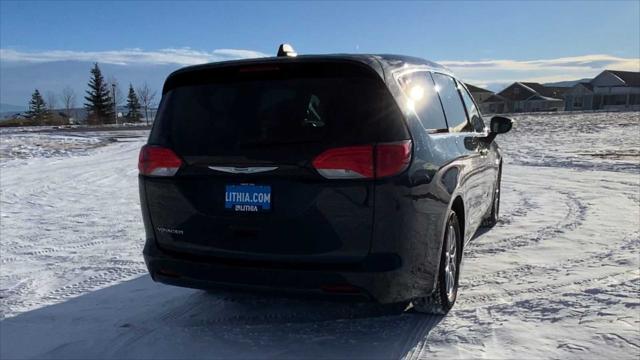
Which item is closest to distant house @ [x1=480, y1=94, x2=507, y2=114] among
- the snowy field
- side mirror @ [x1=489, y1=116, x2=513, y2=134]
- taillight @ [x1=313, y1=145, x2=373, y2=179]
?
the snowy field

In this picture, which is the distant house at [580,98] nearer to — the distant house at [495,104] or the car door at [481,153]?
the distant house at [495,104]

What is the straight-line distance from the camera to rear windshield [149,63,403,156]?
2943 millimetres

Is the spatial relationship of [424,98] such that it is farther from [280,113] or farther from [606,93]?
[606,93]

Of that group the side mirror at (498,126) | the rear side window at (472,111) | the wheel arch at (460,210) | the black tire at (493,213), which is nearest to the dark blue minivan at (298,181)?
the wheel arch at (460,210)

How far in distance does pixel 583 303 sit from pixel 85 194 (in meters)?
8.17

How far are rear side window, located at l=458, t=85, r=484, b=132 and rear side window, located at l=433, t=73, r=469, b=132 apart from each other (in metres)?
0.21

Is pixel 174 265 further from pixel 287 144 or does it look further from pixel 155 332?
pixel 287 144

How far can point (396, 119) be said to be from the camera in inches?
119

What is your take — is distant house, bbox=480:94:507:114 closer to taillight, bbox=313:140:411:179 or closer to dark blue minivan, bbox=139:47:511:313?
→ dark blue minivan, bbox=139:47:511:313

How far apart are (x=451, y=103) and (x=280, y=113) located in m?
1.90

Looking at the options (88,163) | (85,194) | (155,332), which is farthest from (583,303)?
(88,163)

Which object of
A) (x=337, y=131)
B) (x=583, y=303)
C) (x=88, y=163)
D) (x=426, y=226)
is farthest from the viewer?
(x=88, y=163)

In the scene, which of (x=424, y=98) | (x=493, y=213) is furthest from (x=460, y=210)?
(x=493, y=213)

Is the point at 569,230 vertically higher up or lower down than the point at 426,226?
lower down
